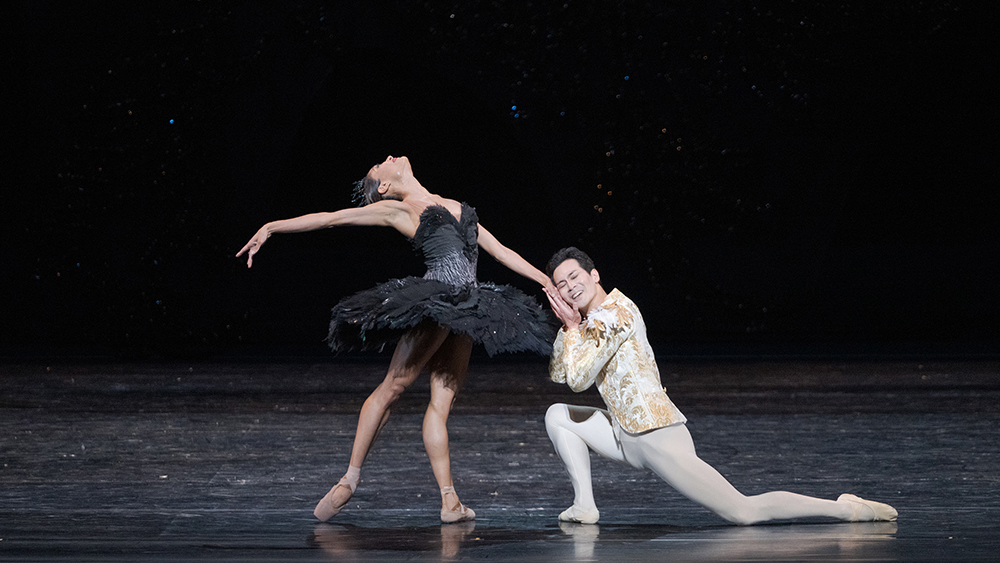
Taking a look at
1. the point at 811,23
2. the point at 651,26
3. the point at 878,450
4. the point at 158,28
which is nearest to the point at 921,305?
the point at 811,23

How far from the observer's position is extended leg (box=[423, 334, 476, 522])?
10.2 ft

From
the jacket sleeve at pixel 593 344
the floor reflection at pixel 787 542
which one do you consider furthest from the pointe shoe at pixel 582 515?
the jacket sleeve at pixel 593 344

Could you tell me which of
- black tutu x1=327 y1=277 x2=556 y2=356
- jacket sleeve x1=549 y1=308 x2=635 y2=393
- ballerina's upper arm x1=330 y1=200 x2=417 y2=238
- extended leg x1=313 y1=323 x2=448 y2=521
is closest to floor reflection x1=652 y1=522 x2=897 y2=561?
jacket sleeve x1=549 y1=308 x2=635 y2=393

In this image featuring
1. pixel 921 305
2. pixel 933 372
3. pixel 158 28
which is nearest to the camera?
pixel 933 372

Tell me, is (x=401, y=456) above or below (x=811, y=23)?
below

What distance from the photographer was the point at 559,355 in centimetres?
290

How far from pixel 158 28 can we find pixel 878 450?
673cm

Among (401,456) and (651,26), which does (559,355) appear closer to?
(401,456)

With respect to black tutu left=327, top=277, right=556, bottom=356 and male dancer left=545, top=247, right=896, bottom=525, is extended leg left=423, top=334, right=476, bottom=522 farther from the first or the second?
male dancer left=545, top=247, right=896, bottom=525

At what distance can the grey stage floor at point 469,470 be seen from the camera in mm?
2777

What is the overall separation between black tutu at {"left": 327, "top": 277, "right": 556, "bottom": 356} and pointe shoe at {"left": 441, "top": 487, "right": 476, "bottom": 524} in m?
0.44

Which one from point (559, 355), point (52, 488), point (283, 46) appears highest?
point (283, 46)

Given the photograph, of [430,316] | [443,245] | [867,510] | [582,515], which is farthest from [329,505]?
[867,510]

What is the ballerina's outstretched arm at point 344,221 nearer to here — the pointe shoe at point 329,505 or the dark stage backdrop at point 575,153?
the pointe shoe at point 329,505
